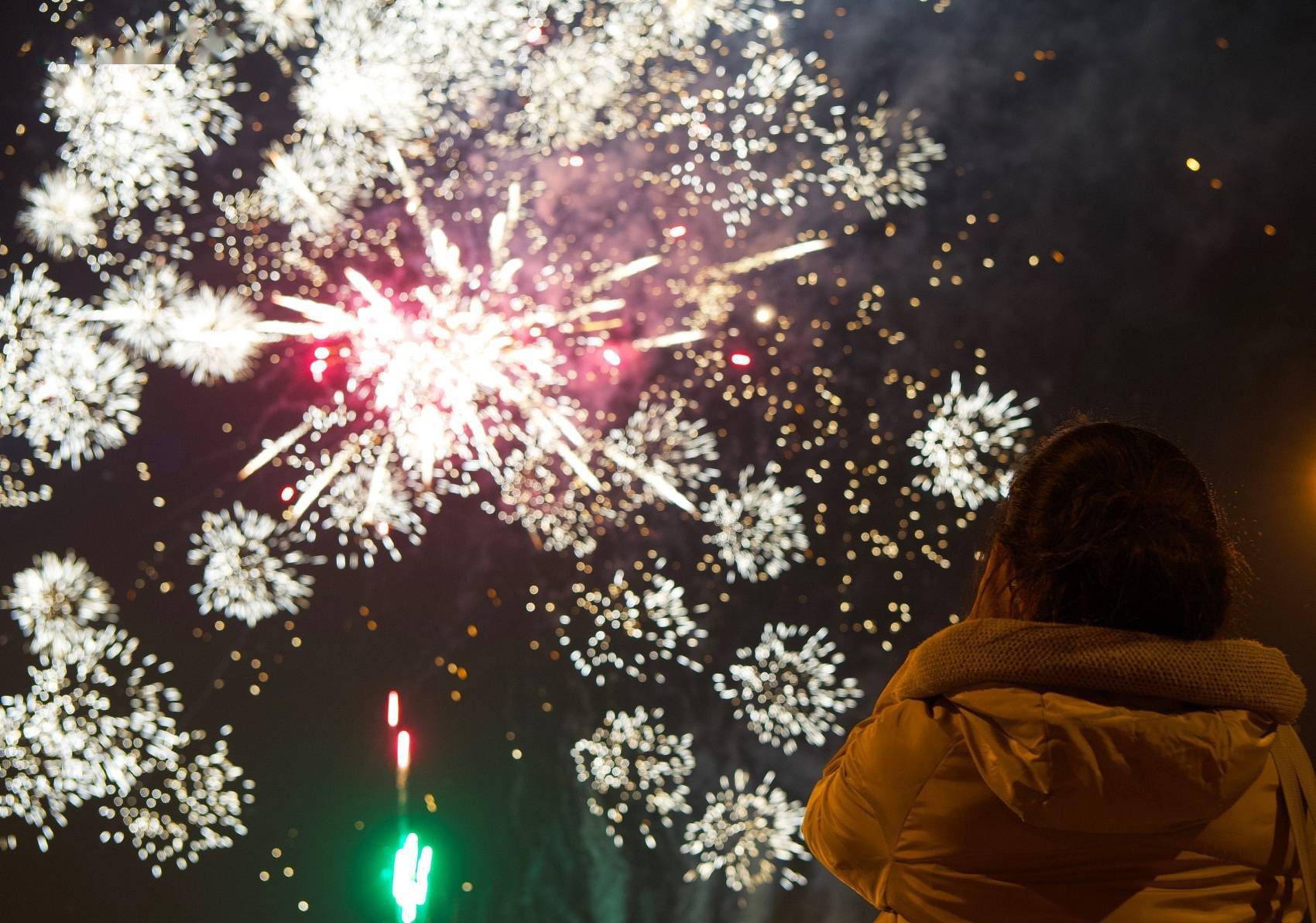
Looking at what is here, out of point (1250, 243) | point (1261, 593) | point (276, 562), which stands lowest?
point (1261, 593)

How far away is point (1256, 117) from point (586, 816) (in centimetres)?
247

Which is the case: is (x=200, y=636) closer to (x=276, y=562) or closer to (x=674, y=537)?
(x=276, y=562)

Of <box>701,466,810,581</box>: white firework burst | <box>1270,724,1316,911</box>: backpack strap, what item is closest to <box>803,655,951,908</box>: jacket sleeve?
<box>1270,724,1316,911</box>: backpack strap

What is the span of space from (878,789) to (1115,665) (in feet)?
0.71

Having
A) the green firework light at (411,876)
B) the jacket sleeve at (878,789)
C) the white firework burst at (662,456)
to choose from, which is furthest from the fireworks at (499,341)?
the jacket sleeve at (878,789)

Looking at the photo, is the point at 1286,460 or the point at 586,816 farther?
the point at 586,816

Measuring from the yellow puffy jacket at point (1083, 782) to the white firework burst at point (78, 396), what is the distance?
94.2 inches

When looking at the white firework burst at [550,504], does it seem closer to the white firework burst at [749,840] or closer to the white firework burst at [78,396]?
the white firework burst at [749,840]

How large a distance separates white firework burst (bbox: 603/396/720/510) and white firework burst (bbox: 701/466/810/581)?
0.08 meters

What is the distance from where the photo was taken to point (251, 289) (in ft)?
8.11

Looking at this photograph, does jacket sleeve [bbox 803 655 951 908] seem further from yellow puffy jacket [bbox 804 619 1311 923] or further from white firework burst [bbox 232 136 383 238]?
white firework burst [bbox 232 136 383 238]

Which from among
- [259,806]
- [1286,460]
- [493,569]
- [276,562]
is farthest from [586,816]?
[1286,460]

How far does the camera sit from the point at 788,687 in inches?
95.1

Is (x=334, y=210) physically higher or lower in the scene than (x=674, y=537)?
higher
